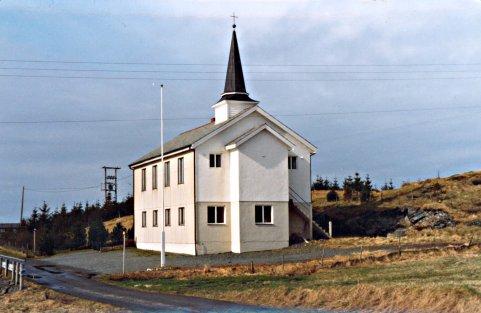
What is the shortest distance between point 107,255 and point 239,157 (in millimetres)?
12762

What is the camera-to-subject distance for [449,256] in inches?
1208

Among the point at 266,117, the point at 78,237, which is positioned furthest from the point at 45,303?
the point at 78,237

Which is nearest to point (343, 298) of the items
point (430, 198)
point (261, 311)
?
point (261, 311)

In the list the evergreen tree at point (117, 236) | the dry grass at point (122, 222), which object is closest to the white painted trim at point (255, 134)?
the evergreen tree at point (117, 236)

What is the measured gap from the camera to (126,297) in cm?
2428

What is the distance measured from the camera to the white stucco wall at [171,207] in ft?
147

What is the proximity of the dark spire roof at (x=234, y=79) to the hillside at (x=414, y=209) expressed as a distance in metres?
15.8

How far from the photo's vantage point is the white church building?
145 feet

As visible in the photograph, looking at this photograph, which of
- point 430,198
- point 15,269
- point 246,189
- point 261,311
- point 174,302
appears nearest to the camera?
point 261,311

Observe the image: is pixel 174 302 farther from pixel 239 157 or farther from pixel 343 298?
pixel 239 157

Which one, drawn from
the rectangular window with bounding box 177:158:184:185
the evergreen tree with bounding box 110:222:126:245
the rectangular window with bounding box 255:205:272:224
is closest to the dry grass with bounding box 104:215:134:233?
the evergreen tree with bounding box 110:222:126:245

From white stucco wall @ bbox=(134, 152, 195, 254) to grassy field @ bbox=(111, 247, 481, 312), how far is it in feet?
36.7

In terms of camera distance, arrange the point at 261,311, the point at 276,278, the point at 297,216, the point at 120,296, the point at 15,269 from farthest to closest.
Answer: the point at 297,216, the point at 15,269, the point at 276,278, the point at 120,296, the point at 261,311

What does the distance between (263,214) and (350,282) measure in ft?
67.9
